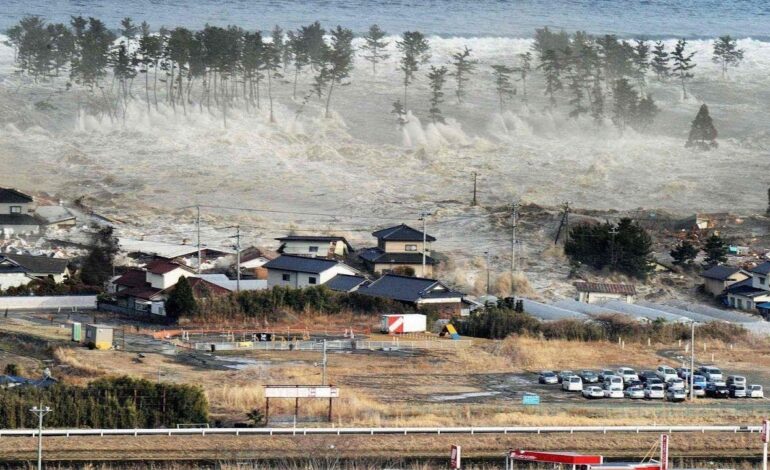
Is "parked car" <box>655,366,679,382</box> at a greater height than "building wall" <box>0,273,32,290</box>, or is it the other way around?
"parked car" <box>655,366,679,382</box>

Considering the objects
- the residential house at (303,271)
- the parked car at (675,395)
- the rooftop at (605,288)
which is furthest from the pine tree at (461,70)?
the parked car at (675,395)

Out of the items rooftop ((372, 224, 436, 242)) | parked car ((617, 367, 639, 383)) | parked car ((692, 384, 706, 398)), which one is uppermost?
rooftop ((372, 224, 436, 242))

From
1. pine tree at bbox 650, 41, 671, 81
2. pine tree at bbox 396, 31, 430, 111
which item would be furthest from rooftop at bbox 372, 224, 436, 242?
pine tree at bbox 650, 41, 671, 81

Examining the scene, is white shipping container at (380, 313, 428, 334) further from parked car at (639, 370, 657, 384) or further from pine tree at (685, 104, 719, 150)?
pine tree at (685, 104, 719, 150)

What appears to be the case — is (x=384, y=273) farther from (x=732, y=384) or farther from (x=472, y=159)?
(x=472, y=159)

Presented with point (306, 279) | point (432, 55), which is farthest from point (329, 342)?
point (432, 55)

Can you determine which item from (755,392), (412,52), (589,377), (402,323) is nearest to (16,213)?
(402,323)

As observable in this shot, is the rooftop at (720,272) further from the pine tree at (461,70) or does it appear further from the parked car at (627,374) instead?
the pine tree at (461,70)
